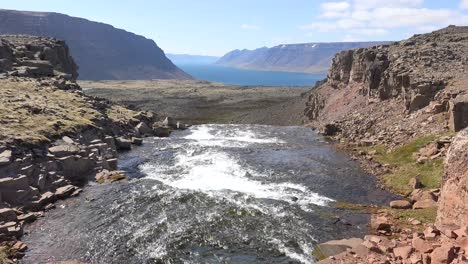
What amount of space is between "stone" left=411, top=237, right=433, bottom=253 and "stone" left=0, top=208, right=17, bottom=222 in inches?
1083

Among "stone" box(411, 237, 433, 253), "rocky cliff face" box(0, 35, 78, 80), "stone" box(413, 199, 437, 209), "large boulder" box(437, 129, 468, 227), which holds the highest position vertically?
"rocky cliff face" box(0, 35, 78, 80)

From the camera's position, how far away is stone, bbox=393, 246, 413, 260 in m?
20.3

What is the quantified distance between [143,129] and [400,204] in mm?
49380

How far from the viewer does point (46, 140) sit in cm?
4491

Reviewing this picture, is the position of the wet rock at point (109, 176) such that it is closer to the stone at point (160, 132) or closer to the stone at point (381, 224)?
the stone at point (381, 224)

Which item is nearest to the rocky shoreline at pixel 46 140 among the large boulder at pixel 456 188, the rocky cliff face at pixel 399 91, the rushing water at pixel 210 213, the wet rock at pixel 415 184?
the rushing water at pixel 210 213

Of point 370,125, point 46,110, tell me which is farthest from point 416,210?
point 46,110

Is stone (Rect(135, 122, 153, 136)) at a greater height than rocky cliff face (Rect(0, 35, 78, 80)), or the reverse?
rocky cliff face (Rect(0, 35, 78, 80))

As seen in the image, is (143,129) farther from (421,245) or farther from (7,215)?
(421,245)

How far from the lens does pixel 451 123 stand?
4578 centimetres

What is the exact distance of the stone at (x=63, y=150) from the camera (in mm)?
43438

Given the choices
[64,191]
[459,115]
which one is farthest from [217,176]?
[459,115]

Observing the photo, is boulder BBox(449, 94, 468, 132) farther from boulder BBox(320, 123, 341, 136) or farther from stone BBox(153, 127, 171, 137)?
stone BBox(153, 127, 171, 137)

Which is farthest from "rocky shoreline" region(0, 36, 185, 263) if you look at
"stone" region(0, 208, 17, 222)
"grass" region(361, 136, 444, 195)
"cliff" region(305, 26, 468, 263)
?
"grass" region(361, 136, 444, 195)
